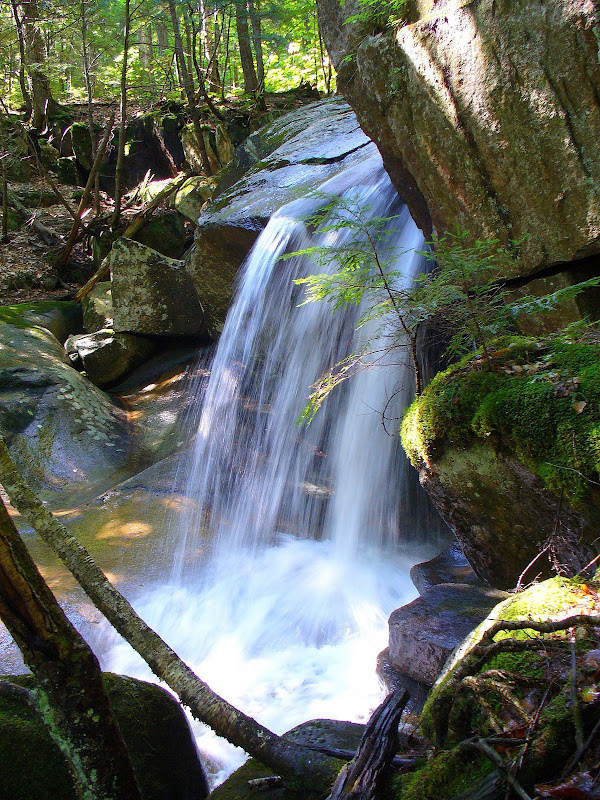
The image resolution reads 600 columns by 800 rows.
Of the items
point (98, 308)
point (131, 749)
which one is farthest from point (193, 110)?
point (131, 749)

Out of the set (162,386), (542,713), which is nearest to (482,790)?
(542,713)

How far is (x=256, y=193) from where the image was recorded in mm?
9016

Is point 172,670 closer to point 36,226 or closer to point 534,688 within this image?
point 534,688

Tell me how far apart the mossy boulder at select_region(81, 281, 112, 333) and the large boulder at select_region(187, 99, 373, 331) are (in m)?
1.98

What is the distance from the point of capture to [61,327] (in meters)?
10.5

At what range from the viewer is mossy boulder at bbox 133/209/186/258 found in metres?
11.9

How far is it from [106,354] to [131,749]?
7731 millimetres

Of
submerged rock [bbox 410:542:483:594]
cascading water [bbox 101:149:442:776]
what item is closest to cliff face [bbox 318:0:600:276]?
cascading water [bbox 101:149:442:776]

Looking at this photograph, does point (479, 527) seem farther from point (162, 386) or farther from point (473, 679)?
point (162, 386)

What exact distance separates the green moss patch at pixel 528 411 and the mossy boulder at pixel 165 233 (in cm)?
963

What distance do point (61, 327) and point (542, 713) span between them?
10.5m

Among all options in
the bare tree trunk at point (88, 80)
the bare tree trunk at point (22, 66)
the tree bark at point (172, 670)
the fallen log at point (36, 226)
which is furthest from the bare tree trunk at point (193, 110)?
the tree bark at point (172, 670)

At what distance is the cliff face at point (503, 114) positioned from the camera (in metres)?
4.06

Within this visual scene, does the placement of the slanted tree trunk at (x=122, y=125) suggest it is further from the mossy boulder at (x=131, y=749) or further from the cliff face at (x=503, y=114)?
the mossy boulder at (x=131, y=749)
